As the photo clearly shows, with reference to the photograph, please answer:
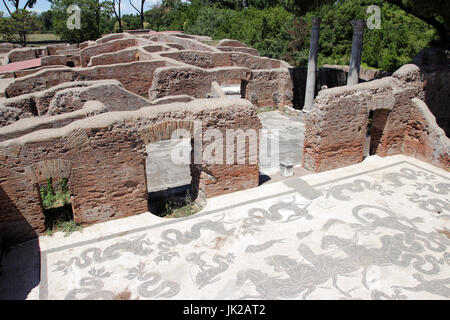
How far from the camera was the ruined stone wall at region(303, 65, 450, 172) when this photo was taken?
28.5ft

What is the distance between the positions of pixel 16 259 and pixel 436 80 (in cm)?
1378

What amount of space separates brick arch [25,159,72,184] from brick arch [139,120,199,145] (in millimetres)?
1455

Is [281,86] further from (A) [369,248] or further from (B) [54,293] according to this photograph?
(B) [54,293]

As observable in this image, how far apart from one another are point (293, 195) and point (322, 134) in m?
1.83

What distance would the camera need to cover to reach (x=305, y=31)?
24062mm

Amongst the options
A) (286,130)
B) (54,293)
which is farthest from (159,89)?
(54,293)

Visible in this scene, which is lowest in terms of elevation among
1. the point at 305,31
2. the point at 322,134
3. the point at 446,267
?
the point at 446,267

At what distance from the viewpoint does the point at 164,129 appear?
6848mm

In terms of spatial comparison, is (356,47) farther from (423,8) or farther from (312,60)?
(423,8)

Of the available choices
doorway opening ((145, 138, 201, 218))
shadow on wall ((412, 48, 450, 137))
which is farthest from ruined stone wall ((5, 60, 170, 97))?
shadow on wall ((412, 48, 450, 137))

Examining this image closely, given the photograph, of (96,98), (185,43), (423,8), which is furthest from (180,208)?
(185,43)

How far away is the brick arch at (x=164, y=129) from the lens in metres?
6.70

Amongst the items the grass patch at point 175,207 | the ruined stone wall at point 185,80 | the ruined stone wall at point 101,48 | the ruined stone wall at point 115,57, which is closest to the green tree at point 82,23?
the ruined stone wall at point 101,48

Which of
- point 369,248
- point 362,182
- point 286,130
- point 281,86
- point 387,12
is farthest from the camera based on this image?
point 387,12
